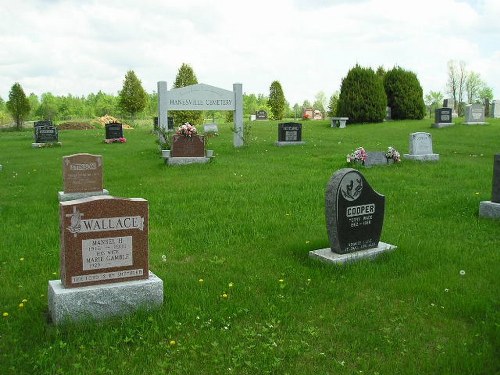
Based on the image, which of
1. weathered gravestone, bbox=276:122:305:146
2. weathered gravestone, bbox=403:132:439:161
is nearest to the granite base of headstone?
weathered gravestone, bbox=403:132:439:161

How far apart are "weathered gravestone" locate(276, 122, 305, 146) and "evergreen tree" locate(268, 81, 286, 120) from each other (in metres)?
36.1

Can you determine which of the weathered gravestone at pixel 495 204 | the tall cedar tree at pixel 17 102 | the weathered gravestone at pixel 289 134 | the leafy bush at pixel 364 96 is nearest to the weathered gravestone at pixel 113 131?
the weathered gravestone at pixel 289 134

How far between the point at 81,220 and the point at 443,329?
335cm

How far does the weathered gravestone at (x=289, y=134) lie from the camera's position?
21458 mm

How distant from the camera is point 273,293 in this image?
538 cm

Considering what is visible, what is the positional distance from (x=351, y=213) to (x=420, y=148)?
10.2 m

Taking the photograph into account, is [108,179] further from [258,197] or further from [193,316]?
[193,316]

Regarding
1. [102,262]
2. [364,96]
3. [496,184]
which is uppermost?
[364,96]

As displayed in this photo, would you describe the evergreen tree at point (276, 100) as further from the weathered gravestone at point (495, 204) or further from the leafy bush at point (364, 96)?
the weathered gravestone at point (495, 204)

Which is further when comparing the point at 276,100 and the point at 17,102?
the point at 276,100

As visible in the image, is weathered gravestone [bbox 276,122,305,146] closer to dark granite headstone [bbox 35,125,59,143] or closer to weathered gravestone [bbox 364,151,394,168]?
weathered gravestone [bbox 364,151,394,168]

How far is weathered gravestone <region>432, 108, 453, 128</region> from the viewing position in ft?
90.1

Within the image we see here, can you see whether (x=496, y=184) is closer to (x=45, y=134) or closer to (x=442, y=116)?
(x=442, y=116)

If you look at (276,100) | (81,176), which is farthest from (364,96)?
(276,100)
